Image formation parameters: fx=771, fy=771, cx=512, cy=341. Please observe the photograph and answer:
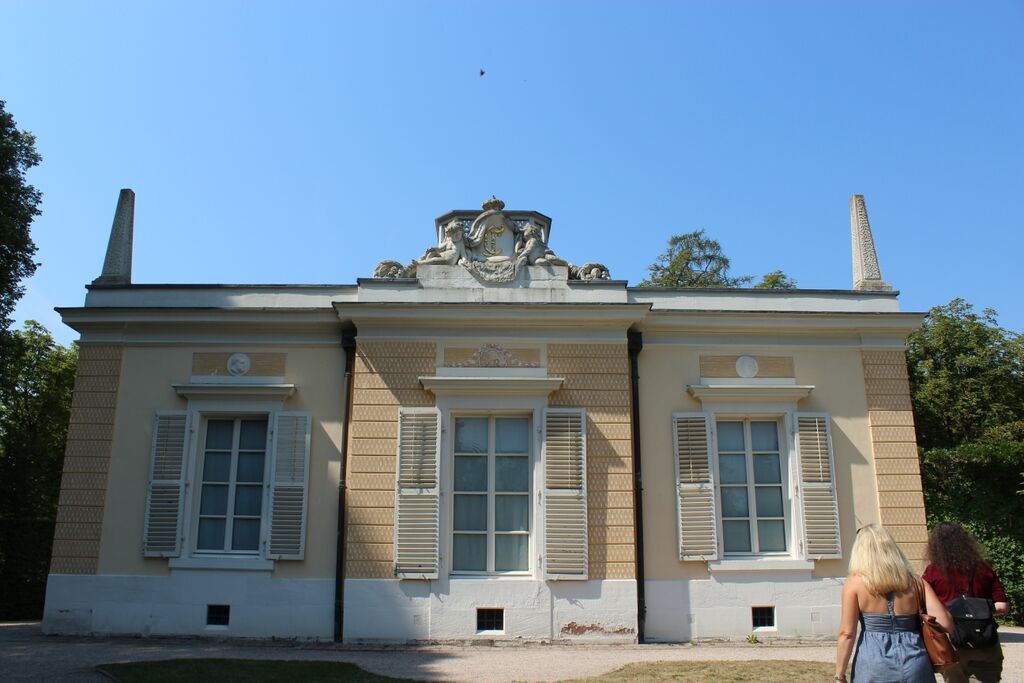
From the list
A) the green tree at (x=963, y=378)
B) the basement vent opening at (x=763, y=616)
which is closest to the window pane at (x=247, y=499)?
the basement vent opening at (x=763, y=616)

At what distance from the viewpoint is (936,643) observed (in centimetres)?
416

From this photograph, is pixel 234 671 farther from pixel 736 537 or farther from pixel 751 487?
pixel 751 487

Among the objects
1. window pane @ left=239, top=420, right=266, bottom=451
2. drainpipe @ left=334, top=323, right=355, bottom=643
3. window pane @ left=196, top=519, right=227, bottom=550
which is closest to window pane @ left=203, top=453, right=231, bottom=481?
window pane @ left=239, top=420, right=266, bottom=451

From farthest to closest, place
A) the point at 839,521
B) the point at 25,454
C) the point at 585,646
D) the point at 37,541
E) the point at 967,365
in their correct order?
the point at 967,365, the point at 25,454, the point at 37,541, the point at 839,521, the point at 585,646

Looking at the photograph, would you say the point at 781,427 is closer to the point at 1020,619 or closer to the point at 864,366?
the point at 864,366

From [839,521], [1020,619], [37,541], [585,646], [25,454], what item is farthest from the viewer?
[25,454]

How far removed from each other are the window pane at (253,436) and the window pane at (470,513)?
2.94 metres

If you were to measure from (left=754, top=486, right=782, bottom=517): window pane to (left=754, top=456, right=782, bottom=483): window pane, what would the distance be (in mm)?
114

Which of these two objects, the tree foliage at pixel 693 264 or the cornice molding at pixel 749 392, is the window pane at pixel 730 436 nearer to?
the cornice molding at pixel 749 392

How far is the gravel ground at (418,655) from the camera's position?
A: 7.80m

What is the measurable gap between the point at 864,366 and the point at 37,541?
1482 cm

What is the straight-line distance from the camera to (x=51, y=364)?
2302 centimetres

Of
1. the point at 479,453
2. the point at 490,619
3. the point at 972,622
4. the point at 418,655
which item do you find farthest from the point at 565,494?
the point at 972,622

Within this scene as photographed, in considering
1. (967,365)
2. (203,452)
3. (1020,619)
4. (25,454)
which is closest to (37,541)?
(25,454)
